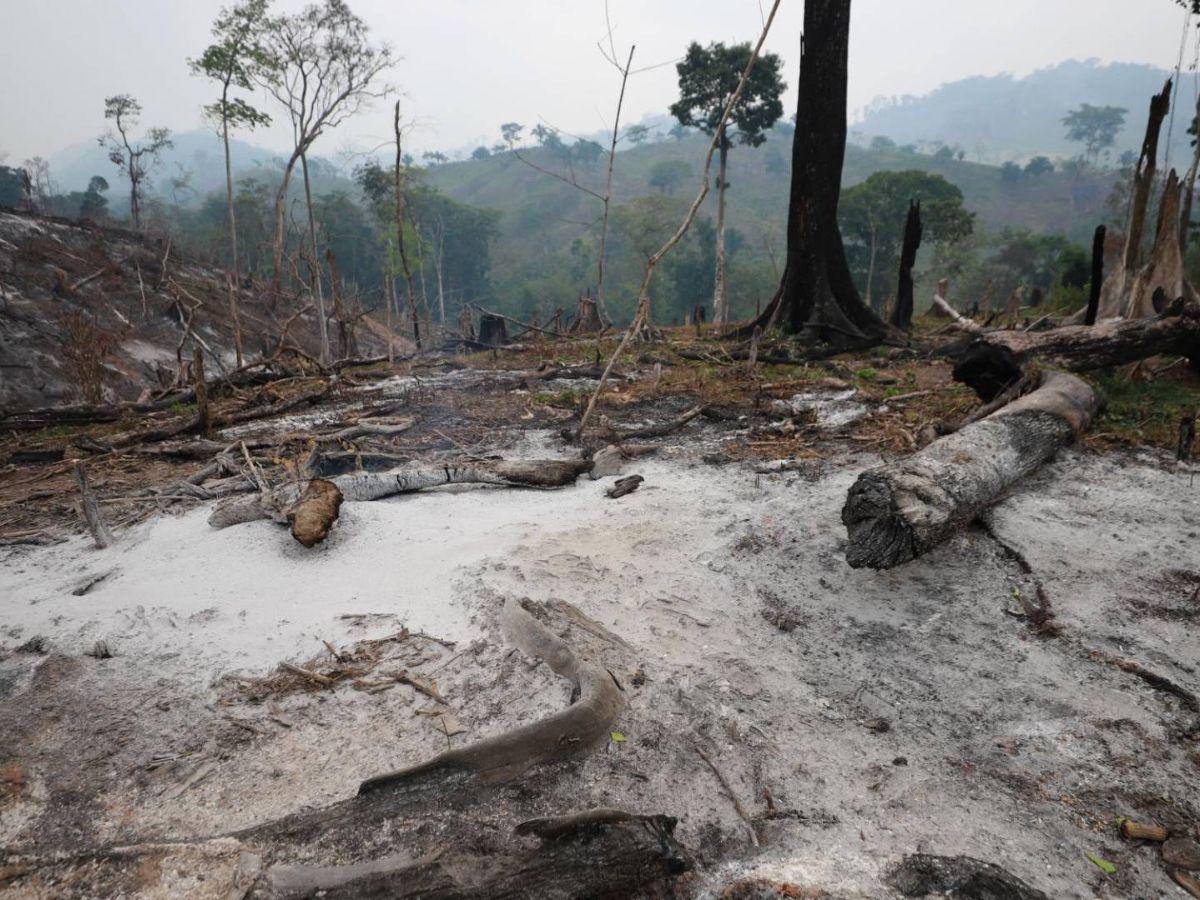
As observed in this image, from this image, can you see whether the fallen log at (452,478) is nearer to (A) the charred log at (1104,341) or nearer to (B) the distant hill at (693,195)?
(A) the charred log at (1104,341)

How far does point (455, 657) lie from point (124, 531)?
2.47m

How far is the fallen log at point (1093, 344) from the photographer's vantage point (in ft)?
15.9

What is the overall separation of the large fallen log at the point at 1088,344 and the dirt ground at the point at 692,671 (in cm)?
105

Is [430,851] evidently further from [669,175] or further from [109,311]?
[669,175]

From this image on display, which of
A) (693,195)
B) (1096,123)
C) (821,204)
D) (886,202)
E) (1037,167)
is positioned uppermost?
(1096,123)

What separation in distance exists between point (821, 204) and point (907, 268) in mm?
2639

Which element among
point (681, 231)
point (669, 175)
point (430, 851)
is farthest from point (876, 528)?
point (669, 175)

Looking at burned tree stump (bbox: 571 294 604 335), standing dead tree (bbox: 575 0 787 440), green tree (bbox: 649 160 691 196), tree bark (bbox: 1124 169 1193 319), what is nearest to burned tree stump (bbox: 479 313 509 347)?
burned tree stump (bbox: 571 294 604 335)

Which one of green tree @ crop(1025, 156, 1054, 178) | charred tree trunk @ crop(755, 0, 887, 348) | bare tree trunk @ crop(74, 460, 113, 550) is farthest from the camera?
green tree @ crop(1025, 156, 1054, 178)

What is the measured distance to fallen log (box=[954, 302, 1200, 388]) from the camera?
484 cm

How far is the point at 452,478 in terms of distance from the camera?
426 cm

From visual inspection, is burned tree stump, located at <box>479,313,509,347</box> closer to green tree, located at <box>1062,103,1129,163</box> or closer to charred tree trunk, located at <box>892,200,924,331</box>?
charred tree trunk, located at <box>892,200,924,331</box>

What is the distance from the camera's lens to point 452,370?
30.3 feet

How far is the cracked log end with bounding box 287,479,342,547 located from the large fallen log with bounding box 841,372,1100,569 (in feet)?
9.02
